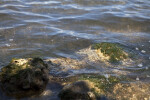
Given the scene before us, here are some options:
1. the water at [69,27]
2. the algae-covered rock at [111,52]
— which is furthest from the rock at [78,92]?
the algae-covered rock at [111,52]

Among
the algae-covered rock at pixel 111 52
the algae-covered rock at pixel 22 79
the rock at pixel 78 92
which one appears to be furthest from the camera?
the algae-covered rock at pixel 111 52

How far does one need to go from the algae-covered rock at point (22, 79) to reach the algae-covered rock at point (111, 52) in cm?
264

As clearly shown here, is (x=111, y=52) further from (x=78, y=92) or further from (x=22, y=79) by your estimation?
(x=22, y=79)

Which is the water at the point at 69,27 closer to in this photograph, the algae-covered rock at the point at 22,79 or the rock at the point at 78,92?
the algae-covered rock at the point at 22,79

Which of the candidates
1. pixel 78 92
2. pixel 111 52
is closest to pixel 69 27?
pixel 111 52

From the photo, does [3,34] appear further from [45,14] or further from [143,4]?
[143,4]

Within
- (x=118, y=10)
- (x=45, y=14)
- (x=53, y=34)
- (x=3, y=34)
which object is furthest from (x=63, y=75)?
(x=118, y=10)

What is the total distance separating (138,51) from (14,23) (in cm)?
579

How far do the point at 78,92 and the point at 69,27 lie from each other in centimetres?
543

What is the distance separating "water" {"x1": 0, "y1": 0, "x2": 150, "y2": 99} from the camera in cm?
809

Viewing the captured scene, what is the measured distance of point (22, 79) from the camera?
5473 mm

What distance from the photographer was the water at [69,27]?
809 centimetres

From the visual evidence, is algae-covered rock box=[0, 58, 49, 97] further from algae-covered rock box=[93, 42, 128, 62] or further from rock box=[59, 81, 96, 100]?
algae-covered rock box=[93, 42, 128, 62]

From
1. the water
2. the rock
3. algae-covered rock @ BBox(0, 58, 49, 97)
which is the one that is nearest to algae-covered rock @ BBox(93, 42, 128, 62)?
the water
